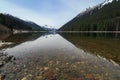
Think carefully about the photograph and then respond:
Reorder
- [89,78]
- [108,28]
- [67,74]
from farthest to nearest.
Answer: [108,28] < [67,74] < [89,78]

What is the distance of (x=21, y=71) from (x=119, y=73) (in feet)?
30.0

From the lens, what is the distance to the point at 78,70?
16203mm

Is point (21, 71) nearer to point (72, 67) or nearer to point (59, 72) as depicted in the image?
point (59, 72)

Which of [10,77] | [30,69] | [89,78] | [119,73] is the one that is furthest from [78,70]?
[10,77]

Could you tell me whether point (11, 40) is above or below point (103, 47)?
below

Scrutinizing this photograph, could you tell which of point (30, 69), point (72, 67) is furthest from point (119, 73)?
point (30, 69)

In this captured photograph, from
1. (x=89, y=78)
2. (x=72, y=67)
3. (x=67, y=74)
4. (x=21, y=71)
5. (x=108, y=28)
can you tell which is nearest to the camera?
(x=89, y=78)

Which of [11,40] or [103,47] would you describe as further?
[11,40]

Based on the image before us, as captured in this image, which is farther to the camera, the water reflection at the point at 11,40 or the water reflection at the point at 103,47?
the water reflection at the point at 11,40

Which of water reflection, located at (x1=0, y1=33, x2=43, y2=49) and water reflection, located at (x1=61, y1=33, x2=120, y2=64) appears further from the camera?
water reflection, located at (x1=0, y1=33, x2=43, y2=49)

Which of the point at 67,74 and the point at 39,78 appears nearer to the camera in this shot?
the point at 39,78

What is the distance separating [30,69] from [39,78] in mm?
3083

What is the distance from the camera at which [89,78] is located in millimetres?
13828

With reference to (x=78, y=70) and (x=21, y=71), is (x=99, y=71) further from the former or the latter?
(x=21, y=71)
